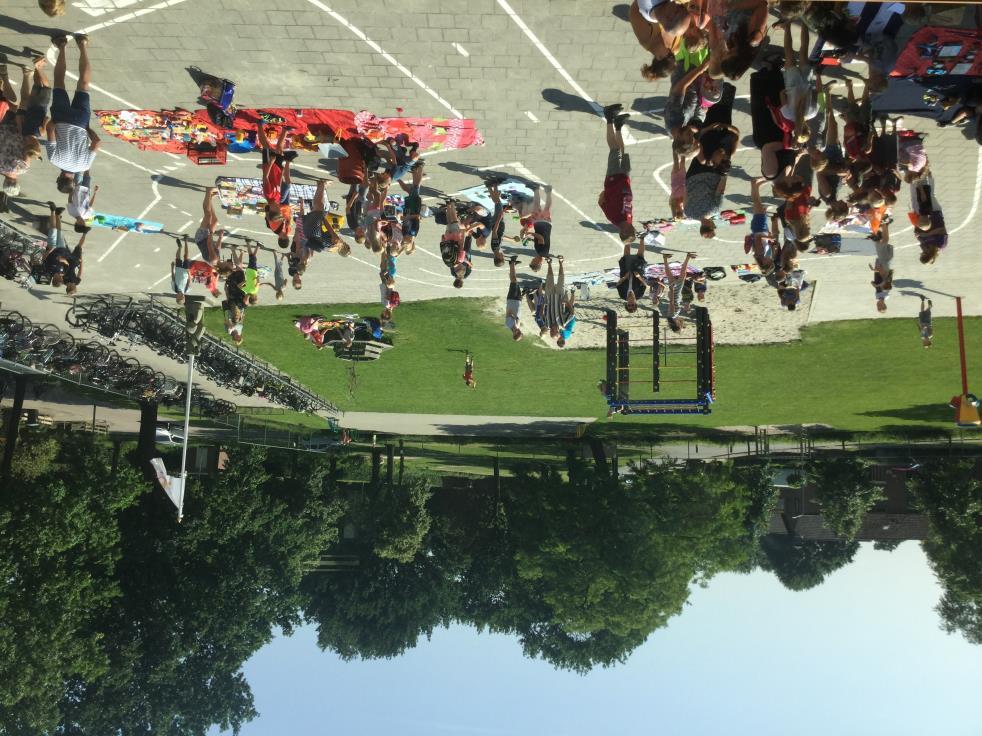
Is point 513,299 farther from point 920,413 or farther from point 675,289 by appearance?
point 920,413

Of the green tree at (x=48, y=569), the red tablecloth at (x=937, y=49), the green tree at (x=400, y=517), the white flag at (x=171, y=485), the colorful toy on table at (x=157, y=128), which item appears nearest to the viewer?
the red tablecloth at (x=937, y=49)

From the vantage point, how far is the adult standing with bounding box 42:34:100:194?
13.3 m

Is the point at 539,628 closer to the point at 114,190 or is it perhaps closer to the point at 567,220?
the point at 567,220

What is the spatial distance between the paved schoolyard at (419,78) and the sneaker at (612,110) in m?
0.15

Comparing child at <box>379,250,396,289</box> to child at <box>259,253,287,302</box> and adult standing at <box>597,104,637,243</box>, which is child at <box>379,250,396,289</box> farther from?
adult standing at <box>597,104,637,243</box>

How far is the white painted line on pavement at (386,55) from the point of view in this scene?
1330cm

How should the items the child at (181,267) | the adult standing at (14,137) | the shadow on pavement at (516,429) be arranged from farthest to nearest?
the shadow on pavement at (516,429) < the child at (181,267) < the adult standing at (14,137)

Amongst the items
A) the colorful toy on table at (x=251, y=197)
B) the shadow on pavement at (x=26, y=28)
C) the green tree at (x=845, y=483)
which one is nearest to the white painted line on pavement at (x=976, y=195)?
the colorful toy on table at (x=251, y=197)

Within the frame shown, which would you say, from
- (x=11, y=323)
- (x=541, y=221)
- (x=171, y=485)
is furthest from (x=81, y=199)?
(x=541, y=221)

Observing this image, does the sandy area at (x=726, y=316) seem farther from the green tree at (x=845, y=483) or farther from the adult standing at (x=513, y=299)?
the green tree at (x=845, y=483)

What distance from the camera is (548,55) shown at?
1389 centimetres

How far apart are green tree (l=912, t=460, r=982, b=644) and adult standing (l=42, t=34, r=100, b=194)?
32.3m

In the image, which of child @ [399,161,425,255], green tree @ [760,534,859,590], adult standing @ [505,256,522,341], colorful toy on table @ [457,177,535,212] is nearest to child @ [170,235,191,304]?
child @ [399,161,425,255]

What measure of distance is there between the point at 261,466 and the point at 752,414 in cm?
2265
